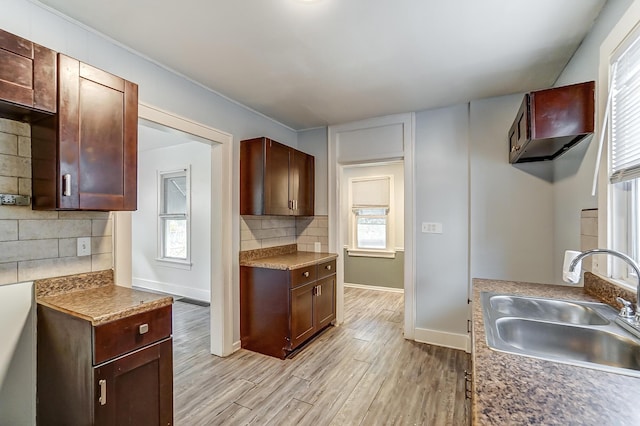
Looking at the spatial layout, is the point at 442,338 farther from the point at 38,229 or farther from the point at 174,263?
the point at 174,263

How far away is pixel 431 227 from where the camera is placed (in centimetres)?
317

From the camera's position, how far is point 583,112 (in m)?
1.69

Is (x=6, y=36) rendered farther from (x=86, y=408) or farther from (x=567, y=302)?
(x=567, y=302)

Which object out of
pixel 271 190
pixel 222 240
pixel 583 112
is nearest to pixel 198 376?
pixel 222 240

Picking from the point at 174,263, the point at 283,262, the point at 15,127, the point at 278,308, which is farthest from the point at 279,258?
the point at 174,263

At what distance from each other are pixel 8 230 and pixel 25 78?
801 millimetres

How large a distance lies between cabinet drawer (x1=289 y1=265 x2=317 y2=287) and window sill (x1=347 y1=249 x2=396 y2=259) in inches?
98.5

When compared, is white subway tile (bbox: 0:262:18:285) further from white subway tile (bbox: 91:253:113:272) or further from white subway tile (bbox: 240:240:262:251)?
white subway tile (bbox: 240:240:262:251)

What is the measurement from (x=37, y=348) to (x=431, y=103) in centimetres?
364

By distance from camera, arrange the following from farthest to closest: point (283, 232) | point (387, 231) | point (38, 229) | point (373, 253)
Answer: point (373, 253) → point (387, 231) → point (283, 232) → point (38, 229)

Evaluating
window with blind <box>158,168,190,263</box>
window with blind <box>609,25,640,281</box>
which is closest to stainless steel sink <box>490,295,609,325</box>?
window with blind <box>609,25,640,281</box>

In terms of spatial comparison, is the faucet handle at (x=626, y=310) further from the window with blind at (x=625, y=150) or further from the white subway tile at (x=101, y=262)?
the white subway tile at (x=101, y=262)

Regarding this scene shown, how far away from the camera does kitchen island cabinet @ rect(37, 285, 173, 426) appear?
4.43 feet

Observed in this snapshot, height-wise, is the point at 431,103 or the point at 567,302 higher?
the point at 431,103
